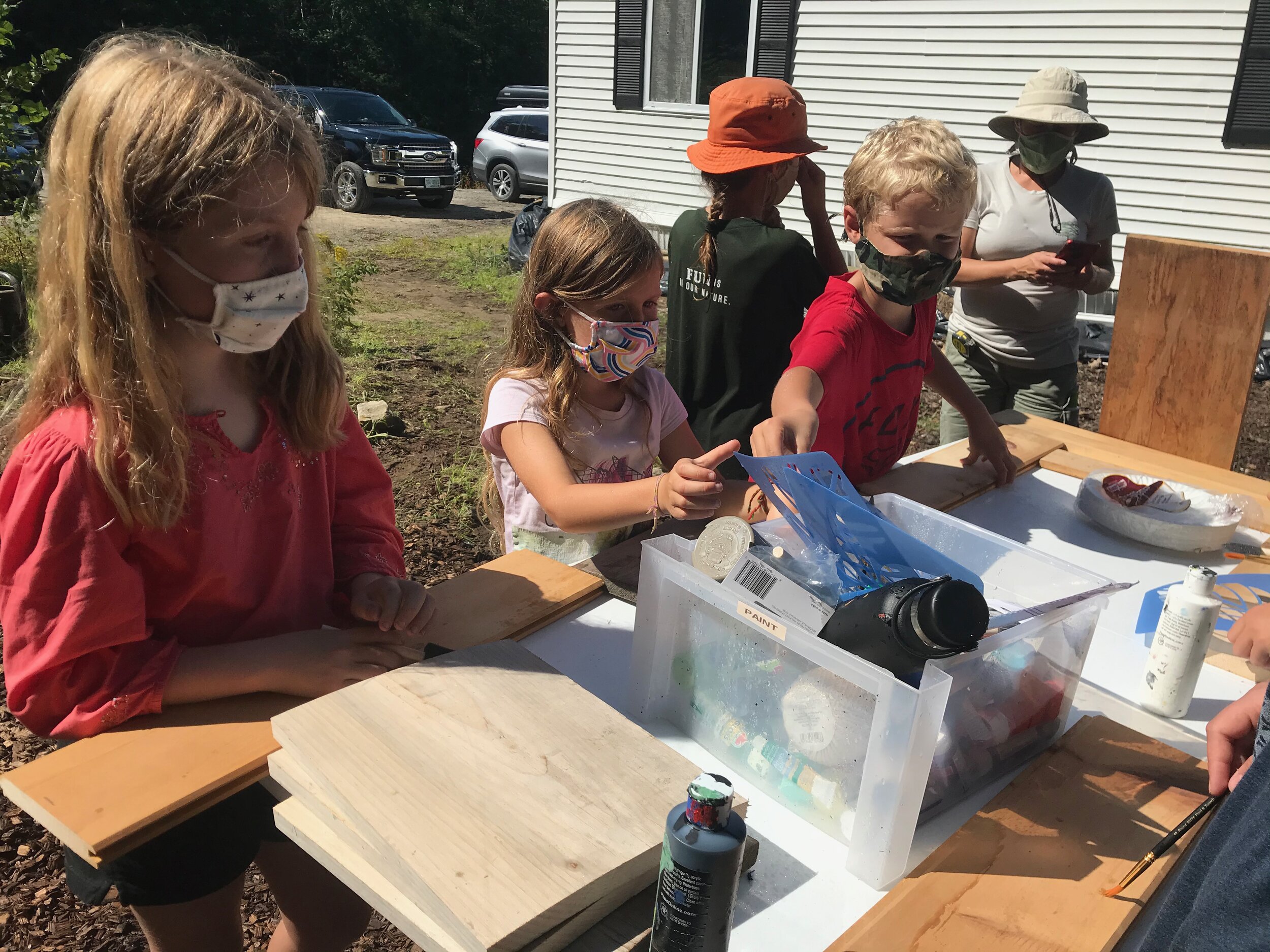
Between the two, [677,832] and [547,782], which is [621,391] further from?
[677,832]

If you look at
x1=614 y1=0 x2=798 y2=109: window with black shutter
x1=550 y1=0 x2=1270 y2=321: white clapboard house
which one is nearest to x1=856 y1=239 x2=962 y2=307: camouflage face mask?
x1=550 y1=0 x2=1270 y2=321: white clapboard house

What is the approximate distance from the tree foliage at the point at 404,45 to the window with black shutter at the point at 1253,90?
70.5 feet

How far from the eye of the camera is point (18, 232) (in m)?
6.10

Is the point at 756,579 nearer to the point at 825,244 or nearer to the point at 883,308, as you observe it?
the point at 883,308

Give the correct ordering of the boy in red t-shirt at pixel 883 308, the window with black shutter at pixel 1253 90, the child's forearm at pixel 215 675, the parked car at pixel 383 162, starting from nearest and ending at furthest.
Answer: the child's forearm at pixel 215 675 < the boy in red t-shirt at pixel 883 308 < the window with black shutter at pixel 1253 90 < the parked car at pixel 383 162

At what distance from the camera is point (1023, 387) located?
375cm

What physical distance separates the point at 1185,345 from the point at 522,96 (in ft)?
74.4

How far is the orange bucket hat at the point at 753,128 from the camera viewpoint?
2842mm

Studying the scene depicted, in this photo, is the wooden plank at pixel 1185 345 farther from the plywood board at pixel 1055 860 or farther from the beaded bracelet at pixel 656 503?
the beaded bracelet at pixel 656 503

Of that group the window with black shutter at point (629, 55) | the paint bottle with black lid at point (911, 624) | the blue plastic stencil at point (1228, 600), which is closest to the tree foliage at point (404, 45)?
the window with black shutter at point (629, 55)

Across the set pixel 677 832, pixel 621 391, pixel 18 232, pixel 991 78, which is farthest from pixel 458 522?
pixel 991 78

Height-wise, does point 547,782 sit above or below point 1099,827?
above

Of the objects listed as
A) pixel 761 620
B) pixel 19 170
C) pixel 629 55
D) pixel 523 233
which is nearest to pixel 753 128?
pixel 761 620

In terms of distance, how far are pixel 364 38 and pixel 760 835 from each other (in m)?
28.6
